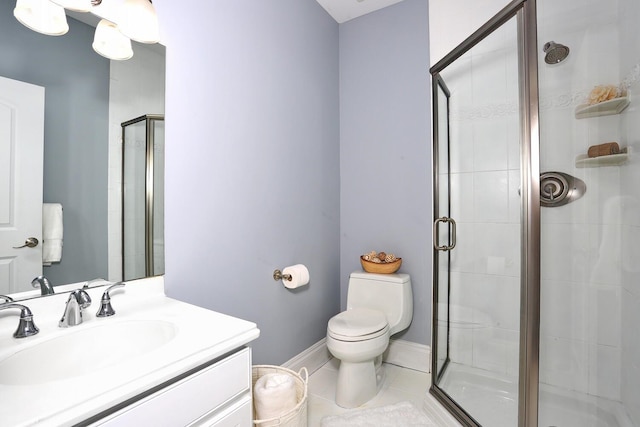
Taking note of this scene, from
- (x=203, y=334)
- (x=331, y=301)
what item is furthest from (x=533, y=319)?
(x=331, y=301)

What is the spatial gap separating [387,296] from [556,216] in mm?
1077

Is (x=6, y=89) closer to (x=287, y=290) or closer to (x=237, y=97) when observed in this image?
(x=237, y=97)

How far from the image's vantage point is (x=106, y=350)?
96 centimetres

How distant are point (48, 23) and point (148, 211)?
676mm

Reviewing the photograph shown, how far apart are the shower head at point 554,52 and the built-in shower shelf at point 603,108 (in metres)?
0.23

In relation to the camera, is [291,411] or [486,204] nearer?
[291,411]

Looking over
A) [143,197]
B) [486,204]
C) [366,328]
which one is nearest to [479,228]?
[486,204]

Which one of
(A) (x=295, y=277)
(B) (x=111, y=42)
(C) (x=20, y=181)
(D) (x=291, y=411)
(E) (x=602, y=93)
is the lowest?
(D) (x=291, y=411)

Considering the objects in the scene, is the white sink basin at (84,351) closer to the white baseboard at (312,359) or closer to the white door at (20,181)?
the white door at (20,181)

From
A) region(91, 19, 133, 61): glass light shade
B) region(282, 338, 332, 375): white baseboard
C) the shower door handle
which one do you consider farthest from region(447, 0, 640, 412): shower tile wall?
region(91, 19, 133, 61): glass light shade

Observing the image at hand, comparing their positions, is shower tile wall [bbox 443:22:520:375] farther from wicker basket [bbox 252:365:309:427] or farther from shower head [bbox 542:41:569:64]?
wicker basket [bbox 252:365:309:427]

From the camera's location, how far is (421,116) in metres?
2.18

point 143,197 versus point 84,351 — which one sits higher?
point 143,197

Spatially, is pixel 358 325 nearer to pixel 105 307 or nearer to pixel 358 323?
pixel 358 323
